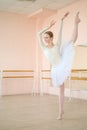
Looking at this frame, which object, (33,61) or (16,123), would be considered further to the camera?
(33,61)

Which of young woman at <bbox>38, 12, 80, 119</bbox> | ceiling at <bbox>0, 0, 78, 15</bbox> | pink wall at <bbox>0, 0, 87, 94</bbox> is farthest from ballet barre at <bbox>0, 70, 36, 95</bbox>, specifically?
young woman at <bbox>38, 12, 80, 119</bbox>

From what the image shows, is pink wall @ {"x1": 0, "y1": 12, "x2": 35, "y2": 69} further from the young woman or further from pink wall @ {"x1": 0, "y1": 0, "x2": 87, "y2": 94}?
the young woman

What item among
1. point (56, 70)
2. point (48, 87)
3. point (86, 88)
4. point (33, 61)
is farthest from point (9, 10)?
point (56, 70)

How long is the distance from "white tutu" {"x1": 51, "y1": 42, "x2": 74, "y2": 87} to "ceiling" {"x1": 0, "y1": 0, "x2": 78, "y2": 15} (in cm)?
395

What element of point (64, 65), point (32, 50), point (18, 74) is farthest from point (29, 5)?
point (64, 65)

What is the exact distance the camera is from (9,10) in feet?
26.9

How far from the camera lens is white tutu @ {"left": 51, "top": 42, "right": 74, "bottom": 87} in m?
3.51

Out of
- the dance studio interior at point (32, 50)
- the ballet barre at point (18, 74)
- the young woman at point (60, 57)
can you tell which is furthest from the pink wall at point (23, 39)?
the young woman at point (60, 57)

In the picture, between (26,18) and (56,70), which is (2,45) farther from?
(56,70)

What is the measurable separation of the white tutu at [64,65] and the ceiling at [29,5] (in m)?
3.95

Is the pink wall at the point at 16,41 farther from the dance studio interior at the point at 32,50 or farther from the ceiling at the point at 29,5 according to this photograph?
the ceiling at the point at 29,5

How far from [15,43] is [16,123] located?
547cm

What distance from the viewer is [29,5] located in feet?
24.9

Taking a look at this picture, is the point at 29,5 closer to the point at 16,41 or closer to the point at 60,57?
the point at 16,41
